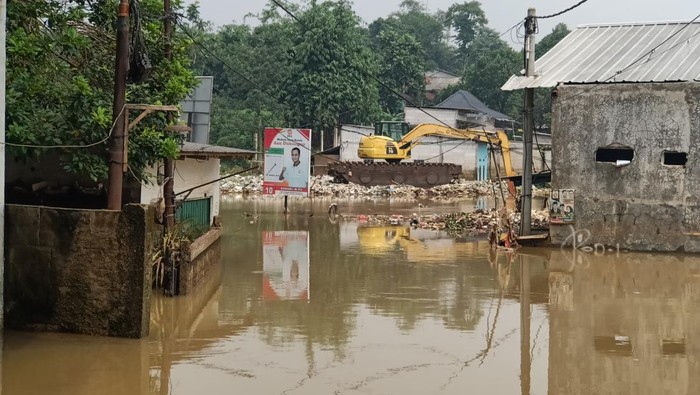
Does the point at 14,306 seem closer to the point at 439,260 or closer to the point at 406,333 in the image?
the point at 406,333

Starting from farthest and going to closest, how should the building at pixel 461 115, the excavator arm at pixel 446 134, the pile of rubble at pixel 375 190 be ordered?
the building at pixel 461 115 → the pile of rubble at pixel 375 190 → the excavator arm at pixel 446 134

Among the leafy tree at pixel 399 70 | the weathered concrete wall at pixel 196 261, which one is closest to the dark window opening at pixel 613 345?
the weathered concrete wall at pixel 196 261

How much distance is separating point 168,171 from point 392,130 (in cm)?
4426

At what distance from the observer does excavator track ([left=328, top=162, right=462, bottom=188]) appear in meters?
46.7

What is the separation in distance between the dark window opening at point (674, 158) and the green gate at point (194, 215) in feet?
35.7

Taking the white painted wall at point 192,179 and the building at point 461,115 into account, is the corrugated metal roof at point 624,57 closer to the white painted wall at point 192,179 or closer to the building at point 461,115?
the white painted wall at point 192,179

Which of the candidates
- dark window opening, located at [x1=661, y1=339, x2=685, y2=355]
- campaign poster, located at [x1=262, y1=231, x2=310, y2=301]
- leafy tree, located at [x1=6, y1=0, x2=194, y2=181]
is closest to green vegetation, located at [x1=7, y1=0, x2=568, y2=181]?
leafy tree, located at [x1=6, y1=0, x2=194, y2=181]

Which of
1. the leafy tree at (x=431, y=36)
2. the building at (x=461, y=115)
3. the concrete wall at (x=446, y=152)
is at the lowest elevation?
the concrete wall at (x=446, y=152)

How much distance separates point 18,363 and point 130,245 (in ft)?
5.80

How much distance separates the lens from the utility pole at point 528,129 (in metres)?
21.3

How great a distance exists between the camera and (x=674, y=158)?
20.4 meters

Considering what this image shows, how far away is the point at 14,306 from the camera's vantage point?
10555 mm

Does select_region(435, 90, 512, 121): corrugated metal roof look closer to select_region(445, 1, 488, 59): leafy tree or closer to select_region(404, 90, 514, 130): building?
select_region(404, 90, 514, 130): building

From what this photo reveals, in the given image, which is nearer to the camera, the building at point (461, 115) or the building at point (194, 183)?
the building at point (194, 183)
